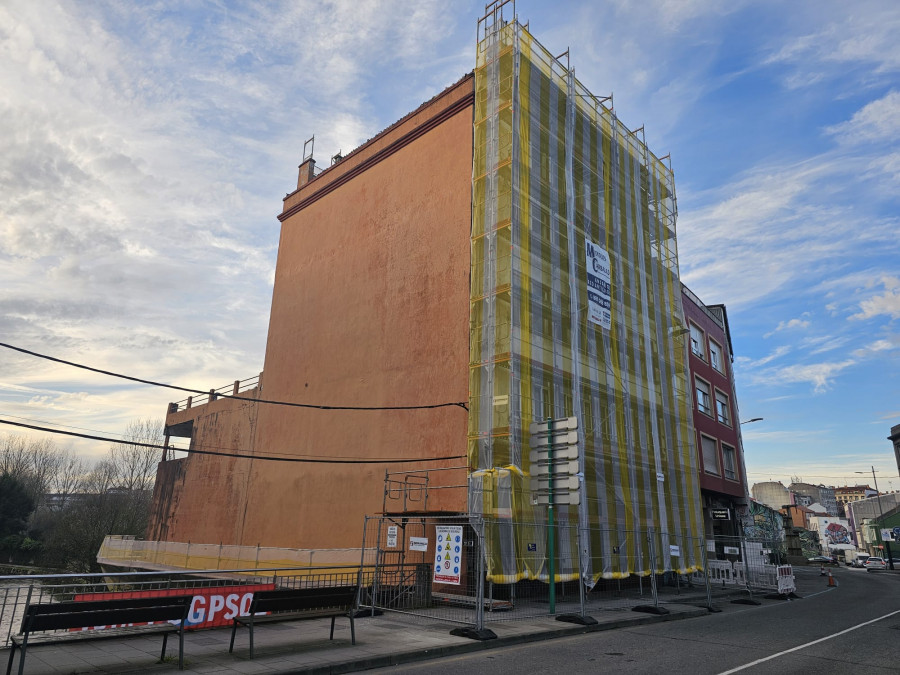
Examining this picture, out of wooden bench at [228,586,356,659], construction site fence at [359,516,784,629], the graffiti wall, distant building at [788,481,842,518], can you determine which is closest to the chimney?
construction site fence at [359,516,784,629]

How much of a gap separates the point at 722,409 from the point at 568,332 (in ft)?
59.5

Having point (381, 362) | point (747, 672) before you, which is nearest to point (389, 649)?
point (747, 672)

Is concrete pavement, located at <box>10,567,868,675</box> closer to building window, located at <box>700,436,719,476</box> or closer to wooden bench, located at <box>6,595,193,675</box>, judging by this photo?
wooden bench, located at <box>6,595,193,675</box>

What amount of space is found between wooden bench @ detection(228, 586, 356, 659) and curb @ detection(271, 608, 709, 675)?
108cm

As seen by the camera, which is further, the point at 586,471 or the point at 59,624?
the point at 586,471

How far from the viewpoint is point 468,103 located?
22828 mm

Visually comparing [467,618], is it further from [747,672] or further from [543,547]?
[747,672]

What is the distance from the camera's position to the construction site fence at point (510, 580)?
13023mm

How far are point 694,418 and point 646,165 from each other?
12.7 m

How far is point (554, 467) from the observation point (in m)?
15.4

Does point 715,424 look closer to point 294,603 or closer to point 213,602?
point 294,603

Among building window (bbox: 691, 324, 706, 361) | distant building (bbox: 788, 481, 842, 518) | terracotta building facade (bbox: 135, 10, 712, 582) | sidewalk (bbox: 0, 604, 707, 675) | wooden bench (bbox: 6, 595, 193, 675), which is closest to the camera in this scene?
wooden bench (bbox: 6, 595, 193, 675)

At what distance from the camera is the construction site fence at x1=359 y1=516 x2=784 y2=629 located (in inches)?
513

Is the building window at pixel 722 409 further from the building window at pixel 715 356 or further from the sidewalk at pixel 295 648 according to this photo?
the sidewalk at pixel 295 648
